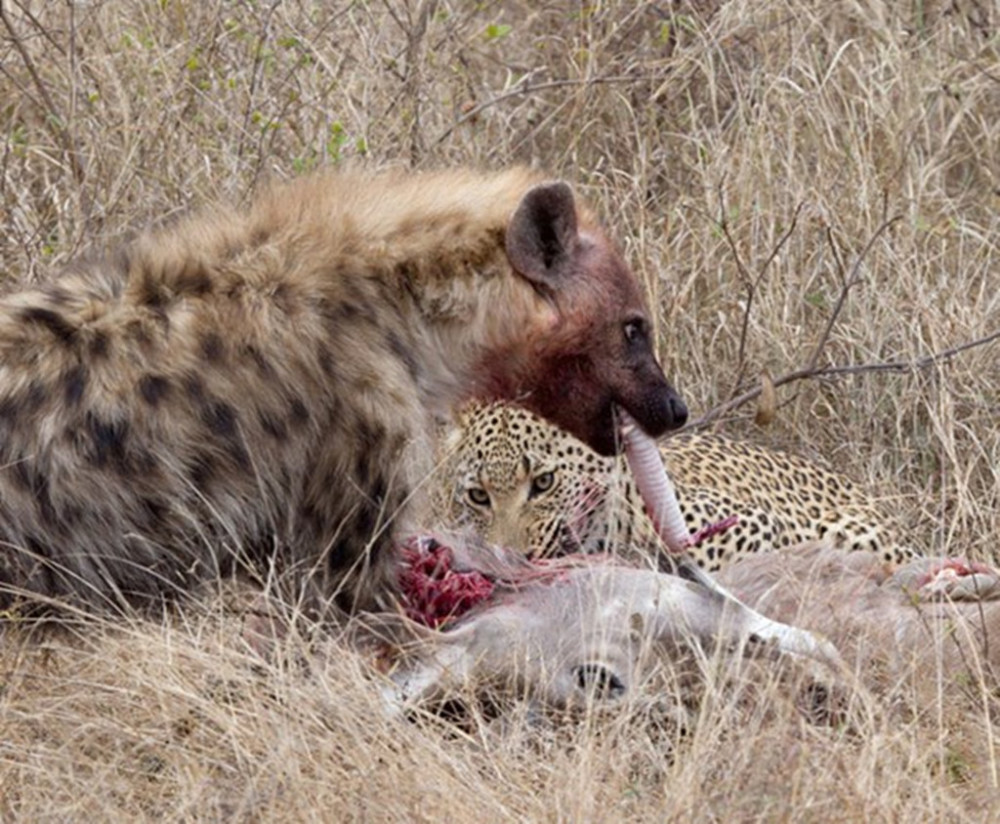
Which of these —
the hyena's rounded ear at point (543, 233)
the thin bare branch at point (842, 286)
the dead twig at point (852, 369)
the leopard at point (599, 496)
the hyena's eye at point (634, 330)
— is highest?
the hyena's rounded ear at point (543, 233)

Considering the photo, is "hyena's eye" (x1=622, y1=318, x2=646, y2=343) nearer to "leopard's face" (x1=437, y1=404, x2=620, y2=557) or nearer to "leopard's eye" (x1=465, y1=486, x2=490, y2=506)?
"leopard's face" (x1=437, y1=404, x2=620, y2=557)

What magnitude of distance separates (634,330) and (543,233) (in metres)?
0.38

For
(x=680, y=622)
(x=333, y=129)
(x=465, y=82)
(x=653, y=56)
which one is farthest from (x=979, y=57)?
(x=680, y=622)

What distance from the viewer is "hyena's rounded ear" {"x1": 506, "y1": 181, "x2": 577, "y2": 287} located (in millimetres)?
4781

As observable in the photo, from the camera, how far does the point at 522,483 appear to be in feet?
21.2

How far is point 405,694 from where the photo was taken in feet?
14.7

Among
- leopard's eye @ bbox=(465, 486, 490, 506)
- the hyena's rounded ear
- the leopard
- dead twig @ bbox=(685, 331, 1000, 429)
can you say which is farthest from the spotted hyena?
dead twig @ bbox=(685, 331, 1000, 429)

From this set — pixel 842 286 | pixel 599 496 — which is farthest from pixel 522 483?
pixel 842 286

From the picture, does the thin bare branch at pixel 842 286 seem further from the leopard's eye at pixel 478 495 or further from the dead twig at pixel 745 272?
the leopard's eye at pixel 478 495

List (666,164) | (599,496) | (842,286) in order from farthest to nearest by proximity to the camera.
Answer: (666,164), (842,286), (599,496)

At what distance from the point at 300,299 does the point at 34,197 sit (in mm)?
2407

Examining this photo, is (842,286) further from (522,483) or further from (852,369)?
(522,483)

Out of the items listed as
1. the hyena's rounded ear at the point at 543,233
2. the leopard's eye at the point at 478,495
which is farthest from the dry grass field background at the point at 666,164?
the hyena's rounded ear at the point at 543,233

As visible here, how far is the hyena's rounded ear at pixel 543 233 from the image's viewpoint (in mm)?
4781
